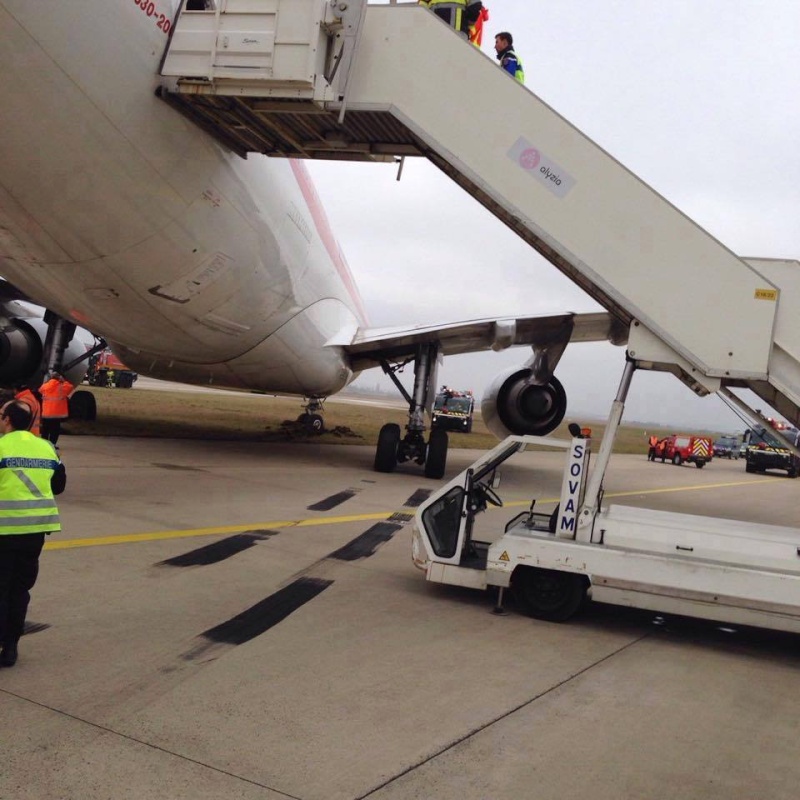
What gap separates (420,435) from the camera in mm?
18844

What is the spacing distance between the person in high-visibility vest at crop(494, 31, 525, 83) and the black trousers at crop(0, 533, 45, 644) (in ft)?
25.8

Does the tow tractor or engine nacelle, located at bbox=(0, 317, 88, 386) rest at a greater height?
engine nacelle, located at bbox=(0, 317, 88, 386)

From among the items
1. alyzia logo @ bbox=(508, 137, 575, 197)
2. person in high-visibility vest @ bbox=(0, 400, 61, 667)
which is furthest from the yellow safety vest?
alyzia logo @ bbox=(508, 137, 575, 197)

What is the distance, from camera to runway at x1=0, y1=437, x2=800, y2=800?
3.96 meters

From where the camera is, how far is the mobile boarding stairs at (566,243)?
699 cm

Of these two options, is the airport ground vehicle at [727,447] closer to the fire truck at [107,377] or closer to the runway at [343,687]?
the fire truck at [107,377]

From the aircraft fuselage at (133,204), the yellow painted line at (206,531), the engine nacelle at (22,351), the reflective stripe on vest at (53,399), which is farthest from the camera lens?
the engine nacelle at (22,351)

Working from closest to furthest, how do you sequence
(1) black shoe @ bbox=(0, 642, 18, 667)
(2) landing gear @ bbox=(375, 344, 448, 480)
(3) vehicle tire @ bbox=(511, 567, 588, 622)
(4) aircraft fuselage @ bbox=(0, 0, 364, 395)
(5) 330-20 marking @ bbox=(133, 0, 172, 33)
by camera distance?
(1) black shoe @ bbox=(0, 642, 18, 667) < (3) vehicle tire @ bbox=(511, 567, 588, 622) < (4) aircraft fuselage @ bbox=(0, 0, 364, 395) < (5) 330-20 marking @ bbox=(133, 0, 172, 33) < (2) landing gear @ bbox=(375, 344, 448, 480)

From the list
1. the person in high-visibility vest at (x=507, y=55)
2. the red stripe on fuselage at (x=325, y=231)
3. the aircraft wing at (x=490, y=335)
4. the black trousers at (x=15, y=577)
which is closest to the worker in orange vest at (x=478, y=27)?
the person in high-visibility vest at (x=507, y=55)

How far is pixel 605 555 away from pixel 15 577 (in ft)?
14.6

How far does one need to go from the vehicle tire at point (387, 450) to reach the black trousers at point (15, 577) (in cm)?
1373

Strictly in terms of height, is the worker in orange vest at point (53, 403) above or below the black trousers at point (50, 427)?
above

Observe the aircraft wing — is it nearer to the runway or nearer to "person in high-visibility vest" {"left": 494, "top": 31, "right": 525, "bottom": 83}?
"person in high-visibility vest" {"left": 494, "top": 31, "right": 525, "bottom": 83}

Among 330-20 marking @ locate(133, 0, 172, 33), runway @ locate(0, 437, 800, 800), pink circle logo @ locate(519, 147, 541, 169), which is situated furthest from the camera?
330-20 marking @ locate(133, 0, 172, 33)
